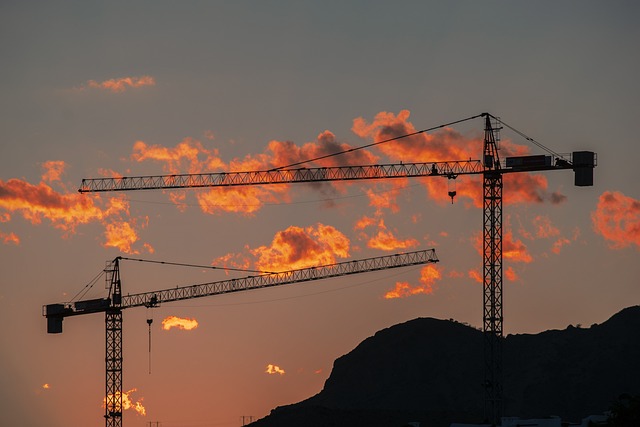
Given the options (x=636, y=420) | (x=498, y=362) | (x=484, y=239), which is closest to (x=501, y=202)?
(x=484, y=239)

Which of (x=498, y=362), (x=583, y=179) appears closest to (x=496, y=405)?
(x=498, y=362)

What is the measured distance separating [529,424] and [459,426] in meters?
10.7

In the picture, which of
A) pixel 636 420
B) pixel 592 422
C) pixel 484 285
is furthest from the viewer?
pixel 484 285

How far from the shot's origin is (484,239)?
19138 centimetres

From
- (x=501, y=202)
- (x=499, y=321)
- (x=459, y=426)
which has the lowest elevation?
(x=459, y=426)

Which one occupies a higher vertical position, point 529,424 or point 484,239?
point 484,239

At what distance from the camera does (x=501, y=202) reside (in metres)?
194

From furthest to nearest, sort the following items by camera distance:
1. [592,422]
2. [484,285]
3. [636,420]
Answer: [484,285] → [592,422] → [636,420]

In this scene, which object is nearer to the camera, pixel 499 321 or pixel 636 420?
pixel 636 420

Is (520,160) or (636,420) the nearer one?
(636,420)

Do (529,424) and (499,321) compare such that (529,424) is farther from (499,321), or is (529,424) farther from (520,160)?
(520,160)

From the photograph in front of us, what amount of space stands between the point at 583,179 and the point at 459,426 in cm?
4443

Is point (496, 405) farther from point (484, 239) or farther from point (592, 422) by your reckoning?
point (592, 422)

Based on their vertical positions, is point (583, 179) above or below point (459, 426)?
above
